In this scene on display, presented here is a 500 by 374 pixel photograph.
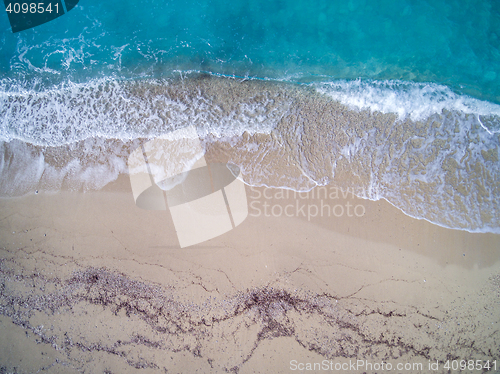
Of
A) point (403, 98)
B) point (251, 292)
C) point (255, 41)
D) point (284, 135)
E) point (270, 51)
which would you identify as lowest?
point (251, 292)

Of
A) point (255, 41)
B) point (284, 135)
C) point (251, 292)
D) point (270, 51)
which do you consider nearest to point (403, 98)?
point (284, 135)

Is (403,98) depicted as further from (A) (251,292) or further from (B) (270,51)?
(A) (251,292)

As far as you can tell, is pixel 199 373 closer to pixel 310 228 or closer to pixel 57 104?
pixel 310 228

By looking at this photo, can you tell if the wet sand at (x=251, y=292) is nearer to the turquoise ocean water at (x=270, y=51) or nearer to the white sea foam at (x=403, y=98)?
the white sea foam at (x=403, y=98)

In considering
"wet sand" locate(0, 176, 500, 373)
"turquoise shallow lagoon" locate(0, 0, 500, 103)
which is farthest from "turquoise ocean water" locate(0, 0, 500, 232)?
"wet sand" locate(0, 176, 500, 373)

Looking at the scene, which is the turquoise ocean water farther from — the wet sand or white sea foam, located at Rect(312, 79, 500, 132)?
the wet sand
